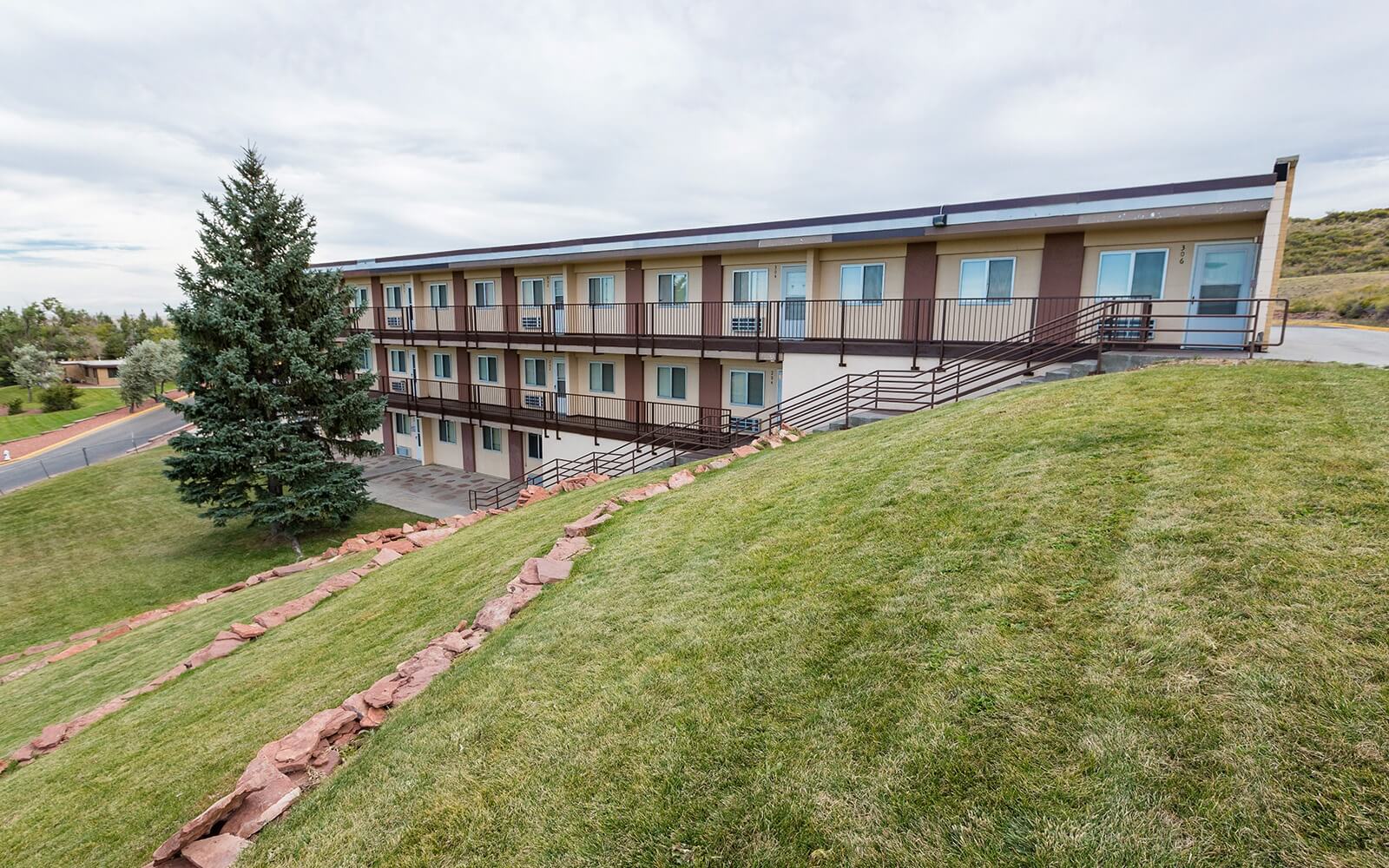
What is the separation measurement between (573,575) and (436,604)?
216 centimetres

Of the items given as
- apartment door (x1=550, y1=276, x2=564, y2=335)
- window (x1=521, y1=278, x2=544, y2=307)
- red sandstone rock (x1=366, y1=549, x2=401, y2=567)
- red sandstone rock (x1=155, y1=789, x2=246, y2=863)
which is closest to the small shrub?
Answer: window (x1=521, y1=278, x2=544, y2=307)

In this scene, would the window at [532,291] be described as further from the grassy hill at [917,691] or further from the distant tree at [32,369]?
the distant tree at [32,369]

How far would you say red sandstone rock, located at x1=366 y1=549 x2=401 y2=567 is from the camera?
12.0 metres

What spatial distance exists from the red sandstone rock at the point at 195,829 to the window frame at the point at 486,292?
23968 millimetres

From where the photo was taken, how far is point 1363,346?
13.8m

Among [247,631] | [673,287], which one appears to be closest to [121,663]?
[247,631]

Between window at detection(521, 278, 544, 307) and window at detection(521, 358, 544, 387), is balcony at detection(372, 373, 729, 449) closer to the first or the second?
window at detection(521, 358, 544, 387)

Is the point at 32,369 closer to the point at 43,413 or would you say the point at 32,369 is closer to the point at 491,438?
the point at 43,413

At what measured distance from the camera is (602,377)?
78.9ft

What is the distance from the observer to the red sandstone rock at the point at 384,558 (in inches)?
474

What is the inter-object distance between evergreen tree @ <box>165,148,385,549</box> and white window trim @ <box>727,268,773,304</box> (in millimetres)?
12095

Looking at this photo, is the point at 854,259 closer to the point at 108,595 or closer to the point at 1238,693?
the point at 1238,693

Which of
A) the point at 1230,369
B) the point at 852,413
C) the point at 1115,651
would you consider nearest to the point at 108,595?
the point at 852,413

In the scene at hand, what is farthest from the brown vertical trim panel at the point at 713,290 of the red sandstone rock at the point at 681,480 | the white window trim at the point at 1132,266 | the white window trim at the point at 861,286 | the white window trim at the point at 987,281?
the white window trim at the point at 1132,266
